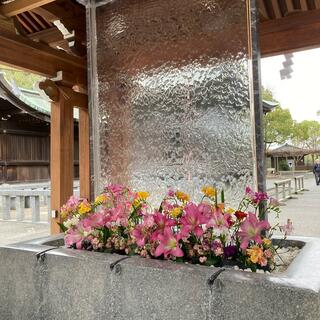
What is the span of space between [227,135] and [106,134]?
1.08 m

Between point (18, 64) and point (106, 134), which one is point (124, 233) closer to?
point (106, 134)

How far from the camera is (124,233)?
1.84 m

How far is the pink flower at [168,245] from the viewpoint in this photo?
1512mm

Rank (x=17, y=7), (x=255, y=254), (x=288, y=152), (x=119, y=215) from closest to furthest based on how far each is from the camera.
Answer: (x=255, y=254) < (x=119, y=215) < (x=17, y=7) < (x=288, y=152)

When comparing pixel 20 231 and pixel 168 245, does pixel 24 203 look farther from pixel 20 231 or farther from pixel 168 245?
pixel 168 245

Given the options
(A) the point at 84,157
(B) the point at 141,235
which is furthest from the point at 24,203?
(B) the point at 141,235

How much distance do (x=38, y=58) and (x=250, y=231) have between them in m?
2.87

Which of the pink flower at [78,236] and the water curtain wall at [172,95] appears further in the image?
the water curtain wall at [172,95]

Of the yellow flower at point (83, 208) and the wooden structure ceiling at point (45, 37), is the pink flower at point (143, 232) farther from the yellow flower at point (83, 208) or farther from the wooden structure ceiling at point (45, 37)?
the wooden structure ceiling at point (45, 37)

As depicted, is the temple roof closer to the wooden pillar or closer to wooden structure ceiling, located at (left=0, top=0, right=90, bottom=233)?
wooden structure ceiling, located at (left=0, top=0, right=90, bottom=233)

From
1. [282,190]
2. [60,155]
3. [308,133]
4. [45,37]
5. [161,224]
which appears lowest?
[282,190]

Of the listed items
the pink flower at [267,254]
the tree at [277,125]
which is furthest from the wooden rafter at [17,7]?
the tree at [277,125]

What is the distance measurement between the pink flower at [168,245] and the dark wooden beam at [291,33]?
9.76 ft

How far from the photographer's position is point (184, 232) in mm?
1529
